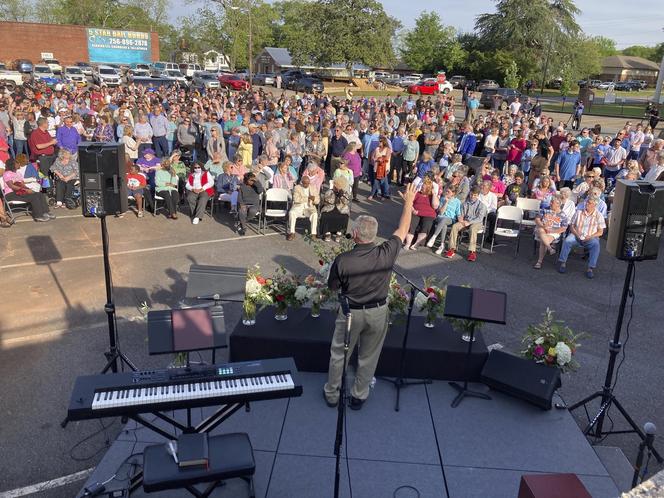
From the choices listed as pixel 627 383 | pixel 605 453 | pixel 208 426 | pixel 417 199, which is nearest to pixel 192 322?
pixel 208 426

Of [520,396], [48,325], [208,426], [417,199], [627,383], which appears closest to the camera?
[208,426]

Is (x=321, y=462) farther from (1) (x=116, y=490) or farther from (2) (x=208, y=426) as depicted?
(1) (x=116, y=490)

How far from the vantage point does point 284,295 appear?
647 cm

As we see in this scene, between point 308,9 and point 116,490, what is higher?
point 308,9

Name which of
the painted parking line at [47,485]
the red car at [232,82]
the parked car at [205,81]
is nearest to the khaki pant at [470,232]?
the painted parking line at [47,485]

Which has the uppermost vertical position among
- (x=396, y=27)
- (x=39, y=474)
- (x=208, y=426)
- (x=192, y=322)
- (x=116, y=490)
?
(x=396, y=27)

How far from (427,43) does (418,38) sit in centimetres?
225

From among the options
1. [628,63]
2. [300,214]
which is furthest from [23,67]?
[628,63]

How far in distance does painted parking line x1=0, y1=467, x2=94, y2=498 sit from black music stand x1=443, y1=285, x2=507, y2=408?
3579 millimetres

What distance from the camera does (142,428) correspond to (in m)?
5.24

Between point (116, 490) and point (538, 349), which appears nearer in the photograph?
point (116, 490)

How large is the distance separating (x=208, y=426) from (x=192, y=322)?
3.15 ft

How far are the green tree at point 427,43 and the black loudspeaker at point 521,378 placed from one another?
6449 cm

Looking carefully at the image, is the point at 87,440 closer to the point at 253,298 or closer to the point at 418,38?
the point at 253,298
